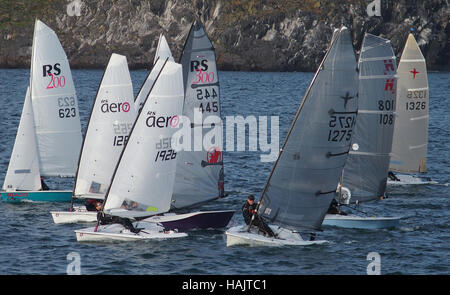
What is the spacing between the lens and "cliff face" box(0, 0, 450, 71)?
14550cm

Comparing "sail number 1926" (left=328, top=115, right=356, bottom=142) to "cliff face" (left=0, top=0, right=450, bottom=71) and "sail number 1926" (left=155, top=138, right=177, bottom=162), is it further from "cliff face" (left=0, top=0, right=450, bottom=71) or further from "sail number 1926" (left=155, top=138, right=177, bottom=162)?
"cliff face" (left=0, top=0, right=450, bottom=71)

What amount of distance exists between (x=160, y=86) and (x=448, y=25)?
129 metres

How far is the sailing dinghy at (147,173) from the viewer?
28438mm

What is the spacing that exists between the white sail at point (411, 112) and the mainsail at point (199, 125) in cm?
1293

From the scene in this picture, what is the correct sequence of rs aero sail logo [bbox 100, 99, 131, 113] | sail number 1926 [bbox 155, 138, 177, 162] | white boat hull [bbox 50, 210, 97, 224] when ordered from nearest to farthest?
sail number 1926 [bbox 155, 138, 177, 162], white boat hull [bbox 50, 210, 97, 224], rs aero sail logo [bbox 100, 99, 131, 113]

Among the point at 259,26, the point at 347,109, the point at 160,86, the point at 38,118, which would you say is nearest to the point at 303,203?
the point at 347,109

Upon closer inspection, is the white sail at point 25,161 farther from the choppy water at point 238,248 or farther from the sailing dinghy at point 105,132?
the sailing dinghy at point 105,132

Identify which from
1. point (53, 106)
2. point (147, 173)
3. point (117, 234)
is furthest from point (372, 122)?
point (53, 106)

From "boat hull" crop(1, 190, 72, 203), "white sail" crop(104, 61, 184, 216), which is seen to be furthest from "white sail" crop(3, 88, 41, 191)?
"white sail" crop(104, 61, 184, 216)

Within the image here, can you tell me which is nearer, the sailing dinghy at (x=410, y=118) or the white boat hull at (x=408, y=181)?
the sailing dinghy at (x=410, y=118)

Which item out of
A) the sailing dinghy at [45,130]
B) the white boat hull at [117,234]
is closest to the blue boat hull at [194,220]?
the white boat hull at [117,234]

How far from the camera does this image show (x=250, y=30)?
14825 cm

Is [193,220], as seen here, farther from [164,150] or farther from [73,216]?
[73,216]

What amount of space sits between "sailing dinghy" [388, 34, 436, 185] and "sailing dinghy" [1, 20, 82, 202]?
15981 millimetres
